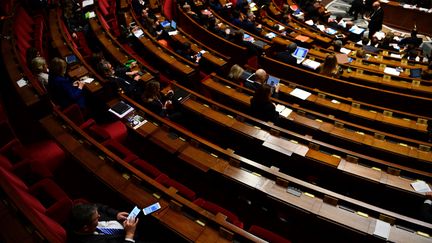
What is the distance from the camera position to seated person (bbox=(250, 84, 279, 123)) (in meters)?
2.76

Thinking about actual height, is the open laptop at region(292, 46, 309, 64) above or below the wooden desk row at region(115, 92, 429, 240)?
above

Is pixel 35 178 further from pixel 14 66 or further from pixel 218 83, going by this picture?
pixel 218 83

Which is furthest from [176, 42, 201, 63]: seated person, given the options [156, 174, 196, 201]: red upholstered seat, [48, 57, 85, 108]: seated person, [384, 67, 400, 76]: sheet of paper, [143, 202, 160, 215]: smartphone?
[143, 202, 160, 215]: smartphone

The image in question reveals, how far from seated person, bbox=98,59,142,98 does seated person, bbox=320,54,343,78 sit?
80.5 inches

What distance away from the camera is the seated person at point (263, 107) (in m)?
2.76

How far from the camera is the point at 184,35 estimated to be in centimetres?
462

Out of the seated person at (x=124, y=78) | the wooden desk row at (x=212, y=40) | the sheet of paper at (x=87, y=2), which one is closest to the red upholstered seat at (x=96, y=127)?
the seated person at (x=124, y=78)

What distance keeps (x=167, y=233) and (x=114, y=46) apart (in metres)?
2.82

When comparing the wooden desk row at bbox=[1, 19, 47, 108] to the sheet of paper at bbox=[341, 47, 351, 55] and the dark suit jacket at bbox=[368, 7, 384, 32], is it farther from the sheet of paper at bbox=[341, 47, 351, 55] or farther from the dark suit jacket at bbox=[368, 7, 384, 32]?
the dark suit jacket at bbox=[368, 7, 384, 32]

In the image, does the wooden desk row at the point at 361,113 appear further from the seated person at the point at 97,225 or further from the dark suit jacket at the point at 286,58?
the seated person at the point at 97,225

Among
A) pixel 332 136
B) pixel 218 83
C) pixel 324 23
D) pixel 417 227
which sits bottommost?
pixel 417 227

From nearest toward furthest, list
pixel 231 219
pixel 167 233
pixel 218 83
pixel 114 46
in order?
1. pixel 167 233
2. pixel 231 219
3. pixel 218 83
4. pixel 114 46

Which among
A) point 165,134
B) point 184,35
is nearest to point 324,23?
point 184,35

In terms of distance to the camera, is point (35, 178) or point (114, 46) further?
point (114, 46)
